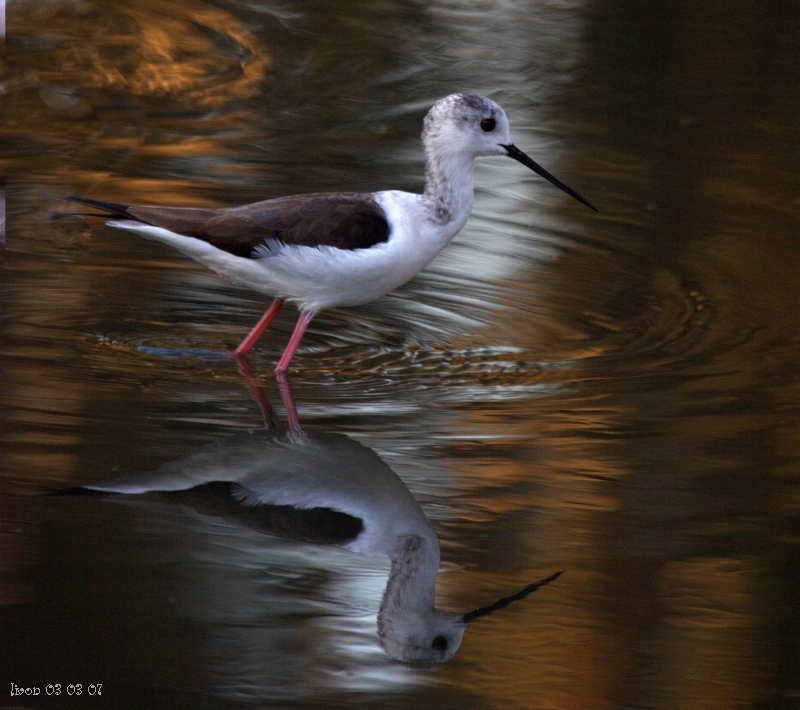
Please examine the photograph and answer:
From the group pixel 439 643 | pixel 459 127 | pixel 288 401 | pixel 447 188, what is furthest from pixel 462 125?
pixel 439 643

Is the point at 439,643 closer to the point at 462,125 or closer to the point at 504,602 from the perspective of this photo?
the point at 504,602

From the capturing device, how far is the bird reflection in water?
4.77 metres

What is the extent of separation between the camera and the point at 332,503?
551 cm

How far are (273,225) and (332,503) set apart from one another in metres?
1.87

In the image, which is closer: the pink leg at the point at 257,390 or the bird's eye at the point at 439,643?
the bird's eye at the point at 439,643

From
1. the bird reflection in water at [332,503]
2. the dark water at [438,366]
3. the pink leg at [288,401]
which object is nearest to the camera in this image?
the dark water at [438,366]

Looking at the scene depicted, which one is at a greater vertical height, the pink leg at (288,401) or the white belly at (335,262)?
the white belly at (335,262)

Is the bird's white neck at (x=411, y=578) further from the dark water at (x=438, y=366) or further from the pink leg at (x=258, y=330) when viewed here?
the pink leg at (x=258, y=330)

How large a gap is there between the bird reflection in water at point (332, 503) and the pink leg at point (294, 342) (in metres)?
0.84

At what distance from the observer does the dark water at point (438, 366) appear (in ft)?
15.1

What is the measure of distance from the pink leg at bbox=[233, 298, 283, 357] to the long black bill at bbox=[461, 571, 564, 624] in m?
2.65

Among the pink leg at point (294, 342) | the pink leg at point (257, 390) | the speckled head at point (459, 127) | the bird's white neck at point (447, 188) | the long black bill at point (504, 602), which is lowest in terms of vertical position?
the pink leg at point (257, 390)

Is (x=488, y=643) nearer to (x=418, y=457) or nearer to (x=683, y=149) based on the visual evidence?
(x=418, y=457)

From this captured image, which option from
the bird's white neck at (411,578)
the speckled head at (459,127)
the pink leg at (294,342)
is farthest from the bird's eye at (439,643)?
the speckled head at (459,127)
